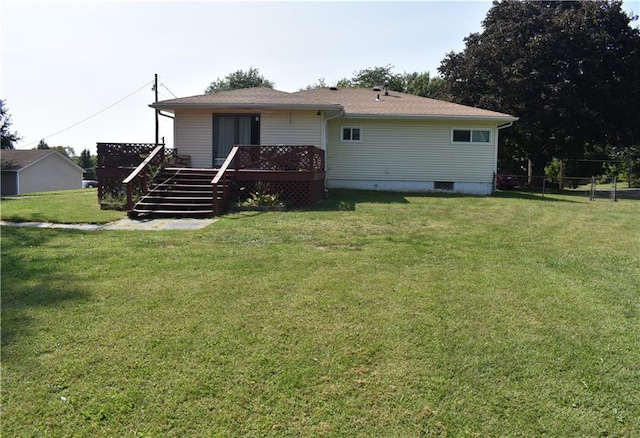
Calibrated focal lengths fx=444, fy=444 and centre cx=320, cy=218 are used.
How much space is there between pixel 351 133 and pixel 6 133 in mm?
38840

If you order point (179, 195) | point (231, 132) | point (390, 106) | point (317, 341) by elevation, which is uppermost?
point (390, 106)

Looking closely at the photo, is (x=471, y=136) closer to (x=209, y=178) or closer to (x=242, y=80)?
(x=209, y=178)

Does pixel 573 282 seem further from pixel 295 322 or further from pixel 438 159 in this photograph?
pixel 438 159

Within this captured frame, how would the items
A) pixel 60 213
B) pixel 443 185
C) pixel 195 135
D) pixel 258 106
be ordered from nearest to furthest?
pixel 60 213, pixel 258 106, pixel 195 135, pixel 443 185

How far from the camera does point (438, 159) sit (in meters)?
16.8

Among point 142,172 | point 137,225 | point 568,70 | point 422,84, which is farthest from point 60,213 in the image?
point 422,84

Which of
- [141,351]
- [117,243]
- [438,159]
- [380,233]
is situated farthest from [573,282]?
[438,159]

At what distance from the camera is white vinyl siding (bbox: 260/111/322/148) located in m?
14.5

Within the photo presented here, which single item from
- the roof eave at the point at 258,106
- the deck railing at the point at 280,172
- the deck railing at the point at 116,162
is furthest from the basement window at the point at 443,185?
the deck railing at the point at 116,162

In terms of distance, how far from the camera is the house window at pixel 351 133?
55.2 ft

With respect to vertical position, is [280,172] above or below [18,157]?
below

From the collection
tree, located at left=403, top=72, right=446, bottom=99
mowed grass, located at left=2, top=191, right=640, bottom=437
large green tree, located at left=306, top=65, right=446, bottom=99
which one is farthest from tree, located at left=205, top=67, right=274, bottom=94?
mowed grass, located at left=2, top=191, right=640, bottom=437

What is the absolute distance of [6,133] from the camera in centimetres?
4094

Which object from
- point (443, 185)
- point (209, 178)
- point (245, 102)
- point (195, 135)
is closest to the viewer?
point (209, 178)
